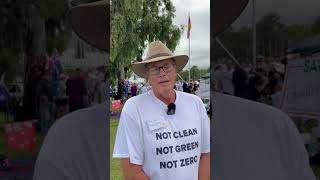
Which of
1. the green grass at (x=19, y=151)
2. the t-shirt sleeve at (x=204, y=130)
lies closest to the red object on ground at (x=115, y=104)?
the green grass at (x=19, y=151)

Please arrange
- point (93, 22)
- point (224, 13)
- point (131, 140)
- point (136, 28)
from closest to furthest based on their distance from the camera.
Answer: point (131, 140)
point (224, 13)
point (93, 22)
point (136, 28)

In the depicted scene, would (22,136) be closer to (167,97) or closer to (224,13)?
(167,97)

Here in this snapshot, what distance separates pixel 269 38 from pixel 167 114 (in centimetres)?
72

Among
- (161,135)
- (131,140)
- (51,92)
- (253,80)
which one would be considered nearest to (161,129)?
(161,135)

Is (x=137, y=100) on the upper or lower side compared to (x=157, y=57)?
lower

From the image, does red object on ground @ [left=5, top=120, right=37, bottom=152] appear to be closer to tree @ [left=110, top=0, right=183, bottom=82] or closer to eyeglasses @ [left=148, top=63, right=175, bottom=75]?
eyeglasses @ [left=148, top=63, right=175, bottom=75]

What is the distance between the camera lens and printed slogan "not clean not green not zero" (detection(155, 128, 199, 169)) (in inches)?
77.1

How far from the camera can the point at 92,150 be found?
94.0 inches

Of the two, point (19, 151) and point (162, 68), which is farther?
point (19, 151)

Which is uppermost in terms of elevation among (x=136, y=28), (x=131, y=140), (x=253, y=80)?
(x=136, y=28)

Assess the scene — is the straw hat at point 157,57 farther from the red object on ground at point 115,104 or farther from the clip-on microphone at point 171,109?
the red object on ground at point 115,104

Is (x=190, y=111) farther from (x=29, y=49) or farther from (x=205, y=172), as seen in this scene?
(x=29, y=49)

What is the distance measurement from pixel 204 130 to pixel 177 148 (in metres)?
0.18

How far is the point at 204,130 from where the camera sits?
81.9 inches
